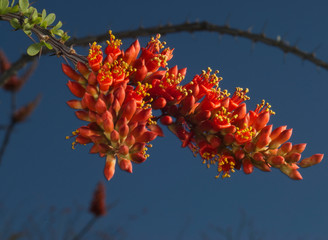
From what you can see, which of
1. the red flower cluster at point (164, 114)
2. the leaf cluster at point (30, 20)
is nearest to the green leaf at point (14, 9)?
the leaf cluster at point (30, 20)

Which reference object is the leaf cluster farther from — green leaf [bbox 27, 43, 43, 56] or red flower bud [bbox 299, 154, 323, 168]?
red flower bud [bbox 299, 154, 323, 168]

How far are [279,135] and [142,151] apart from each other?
425 mm

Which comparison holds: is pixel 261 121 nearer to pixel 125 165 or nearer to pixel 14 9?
pixel 125 165

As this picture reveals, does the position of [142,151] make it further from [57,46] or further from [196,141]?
[57,46]

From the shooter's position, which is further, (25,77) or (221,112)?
(25,77)

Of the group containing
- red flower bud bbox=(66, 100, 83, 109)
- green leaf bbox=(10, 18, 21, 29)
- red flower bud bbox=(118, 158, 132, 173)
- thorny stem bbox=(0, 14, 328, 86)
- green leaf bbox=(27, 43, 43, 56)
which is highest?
thorny stem bbox=(0, 14, 328, 86)

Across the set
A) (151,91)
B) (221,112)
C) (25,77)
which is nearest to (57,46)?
(151,91)

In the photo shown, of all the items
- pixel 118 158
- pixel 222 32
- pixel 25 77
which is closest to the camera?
pixel 118 158

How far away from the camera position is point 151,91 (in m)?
1.20

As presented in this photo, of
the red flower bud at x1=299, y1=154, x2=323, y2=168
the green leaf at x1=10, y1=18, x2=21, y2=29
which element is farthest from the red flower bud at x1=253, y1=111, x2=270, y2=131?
the green leaf at x1=10, y1=18, x2=21, y2=29

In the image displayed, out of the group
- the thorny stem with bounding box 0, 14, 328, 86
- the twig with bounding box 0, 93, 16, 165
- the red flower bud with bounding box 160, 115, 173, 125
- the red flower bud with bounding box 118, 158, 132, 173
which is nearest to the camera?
the red flower bud with bounding box 118, 158, 132, 173

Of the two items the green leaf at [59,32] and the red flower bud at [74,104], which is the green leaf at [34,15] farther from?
the red flower bud at [74,104]

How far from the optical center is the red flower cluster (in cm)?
107

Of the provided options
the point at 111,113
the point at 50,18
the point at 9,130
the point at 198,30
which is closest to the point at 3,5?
the point at 50,18
